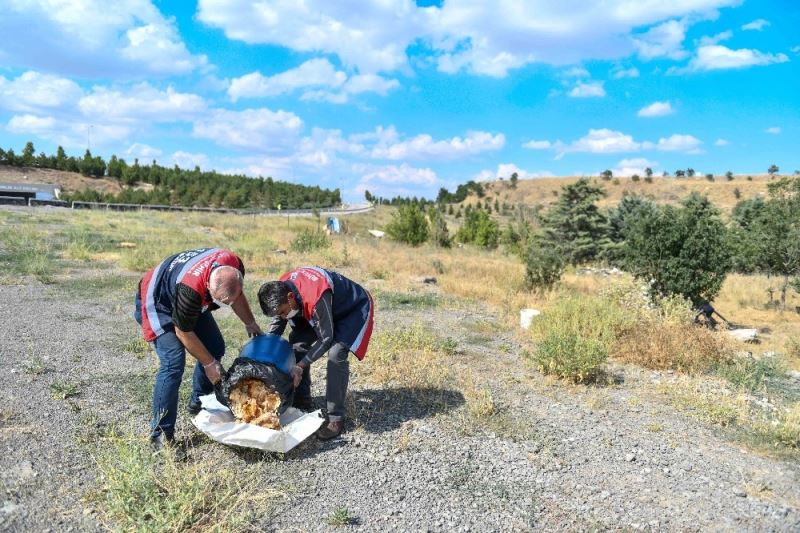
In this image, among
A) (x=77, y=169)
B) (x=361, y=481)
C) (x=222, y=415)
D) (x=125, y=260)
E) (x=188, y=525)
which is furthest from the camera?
(x=77, y=169)

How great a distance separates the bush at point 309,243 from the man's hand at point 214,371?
1335 centimetres

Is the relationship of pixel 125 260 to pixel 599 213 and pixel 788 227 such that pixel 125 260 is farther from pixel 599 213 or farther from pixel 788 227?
pixel 599 213

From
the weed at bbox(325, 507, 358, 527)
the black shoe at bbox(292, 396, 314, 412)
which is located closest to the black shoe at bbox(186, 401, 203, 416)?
the black shoe at bbox(292, 396, 314, 412)

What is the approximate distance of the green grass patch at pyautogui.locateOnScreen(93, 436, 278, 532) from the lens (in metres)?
2.96

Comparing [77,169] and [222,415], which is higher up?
[77,169]

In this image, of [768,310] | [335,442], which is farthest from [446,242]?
[335,442]

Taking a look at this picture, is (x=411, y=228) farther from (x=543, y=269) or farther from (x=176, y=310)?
(x=176, y=310)

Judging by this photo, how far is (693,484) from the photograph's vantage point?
152 inches

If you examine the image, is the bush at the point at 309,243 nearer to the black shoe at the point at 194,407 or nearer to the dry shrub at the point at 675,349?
the dry shrub at the point at 675,349

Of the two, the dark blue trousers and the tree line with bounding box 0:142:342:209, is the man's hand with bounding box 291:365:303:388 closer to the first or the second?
the dark blue trousers

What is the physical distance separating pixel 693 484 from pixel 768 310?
39.5ft

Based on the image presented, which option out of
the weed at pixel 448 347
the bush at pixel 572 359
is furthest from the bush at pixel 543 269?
the bush at pixel 572 359

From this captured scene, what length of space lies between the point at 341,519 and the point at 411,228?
2363cm

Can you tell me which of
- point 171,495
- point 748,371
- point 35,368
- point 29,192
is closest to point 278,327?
point 171,495
